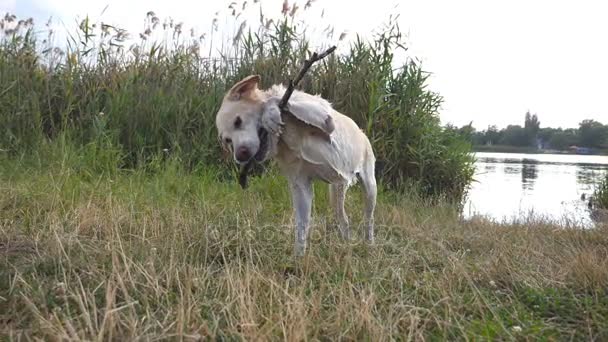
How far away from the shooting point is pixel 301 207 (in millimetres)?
3393

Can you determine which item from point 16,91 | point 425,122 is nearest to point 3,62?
point 16,91

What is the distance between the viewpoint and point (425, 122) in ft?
25.8

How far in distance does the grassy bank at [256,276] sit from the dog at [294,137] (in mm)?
491

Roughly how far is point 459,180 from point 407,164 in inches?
38.3

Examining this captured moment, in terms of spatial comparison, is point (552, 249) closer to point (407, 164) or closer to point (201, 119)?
point (407, 164)

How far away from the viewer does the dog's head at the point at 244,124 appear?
3.01 m

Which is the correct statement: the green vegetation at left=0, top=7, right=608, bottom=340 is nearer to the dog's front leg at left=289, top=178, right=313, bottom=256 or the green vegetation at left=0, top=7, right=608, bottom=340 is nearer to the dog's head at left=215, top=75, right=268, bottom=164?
→ the dog's front leg at left=289, top=178, right=313, bottom=256

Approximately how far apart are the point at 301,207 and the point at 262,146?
20.1 inches

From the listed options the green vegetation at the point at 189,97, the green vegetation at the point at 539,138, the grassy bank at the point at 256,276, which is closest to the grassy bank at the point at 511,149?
the green vegetation at the point at 539,138

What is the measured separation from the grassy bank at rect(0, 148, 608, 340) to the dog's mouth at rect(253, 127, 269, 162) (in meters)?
0.58

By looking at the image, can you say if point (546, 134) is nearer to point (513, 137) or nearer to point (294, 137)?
point (513, 137)

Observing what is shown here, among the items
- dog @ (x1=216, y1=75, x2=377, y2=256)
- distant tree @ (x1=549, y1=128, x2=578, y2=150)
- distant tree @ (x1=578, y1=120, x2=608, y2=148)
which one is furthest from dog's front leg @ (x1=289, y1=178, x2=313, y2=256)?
distant tree @ (x1=549, y1=128, x2=578, y2=150)

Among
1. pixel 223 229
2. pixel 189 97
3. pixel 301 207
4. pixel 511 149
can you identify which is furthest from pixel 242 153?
pixel 511 149

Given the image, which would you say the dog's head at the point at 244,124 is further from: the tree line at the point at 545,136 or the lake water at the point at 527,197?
the tree line at the point at 545,136
